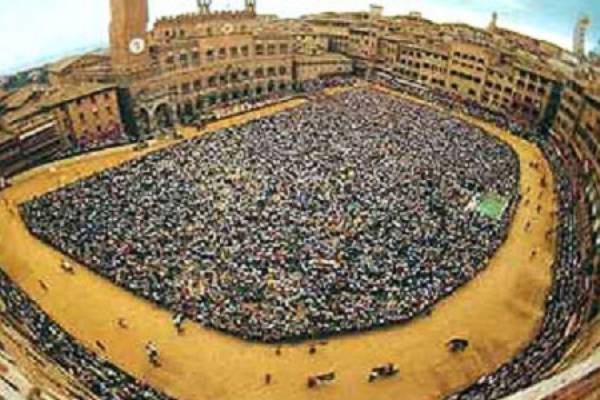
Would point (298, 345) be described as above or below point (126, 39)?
below

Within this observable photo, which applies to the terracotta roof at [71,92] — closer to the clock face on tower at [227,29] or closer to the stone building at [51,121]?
the stone building at [51,121]

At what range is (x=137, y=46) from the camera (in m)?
49.8

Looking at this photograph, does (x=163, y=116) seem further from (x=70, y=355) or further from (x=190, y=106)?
(x=70, y=355)

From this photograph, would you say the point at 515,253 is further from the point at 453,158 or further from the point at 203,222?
the point at 203,222

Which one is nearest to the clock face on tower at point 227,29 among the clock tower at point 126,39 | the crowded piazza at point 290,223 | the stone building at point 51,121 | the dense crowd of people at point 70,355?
the crowded piazza at point 290,223

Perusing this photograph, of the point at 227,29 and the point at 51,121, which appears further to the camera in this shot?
the point at 227,29

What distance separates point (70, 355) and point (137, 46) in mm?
31590

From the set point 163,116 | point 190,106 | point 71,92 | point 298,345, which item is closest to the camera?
point 298,345

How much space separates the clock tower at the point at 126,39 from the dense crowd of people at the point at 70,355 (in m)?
25.9

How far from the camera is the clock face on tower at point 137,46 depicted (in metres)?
49.6

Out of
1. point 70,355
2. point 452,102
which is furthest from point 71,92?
point 452,102

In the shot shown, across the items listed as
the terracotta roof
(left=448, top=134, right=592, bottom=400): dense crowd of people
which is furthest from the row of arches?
(left=448, top=134, right=592, bottom=400): dense crowd of people

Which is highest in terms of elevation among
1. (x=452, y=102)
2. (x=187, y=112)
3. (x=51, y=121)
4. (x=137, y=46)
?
(x=137, y=46)

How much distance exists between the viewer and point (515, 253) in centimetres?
3416
